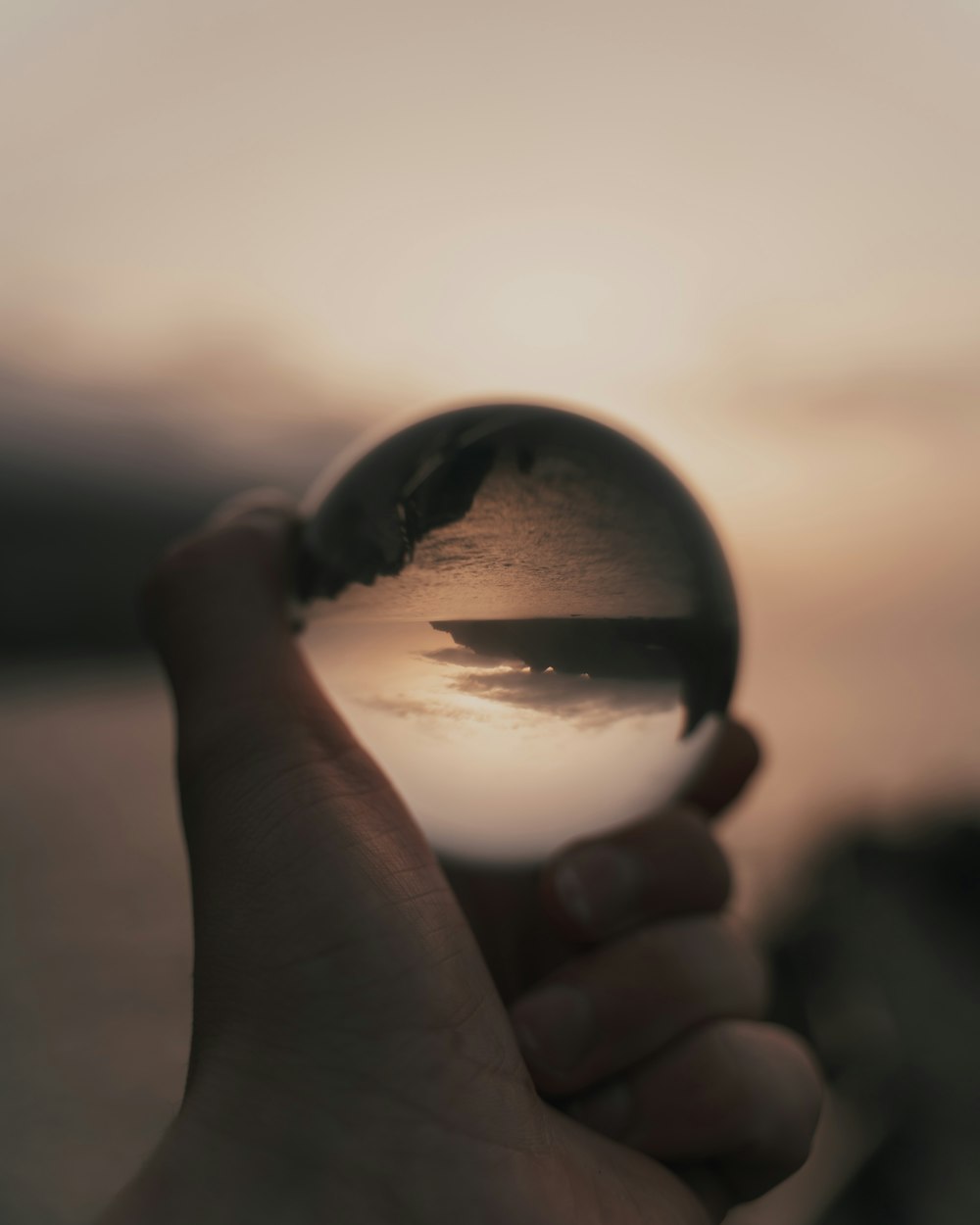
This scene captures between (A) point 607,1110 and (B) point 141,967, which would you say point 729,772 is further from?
(B) point 141,967

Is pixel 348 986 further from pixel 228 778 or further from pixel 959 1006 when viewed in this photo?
pixel 959 1006

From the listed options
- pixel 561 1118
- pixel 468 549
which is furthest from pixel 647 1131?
pixel 468 549

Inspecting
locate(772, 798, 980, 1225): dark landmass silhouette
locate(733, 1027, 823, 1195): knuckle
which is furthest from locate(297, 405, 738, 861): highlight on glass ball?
locate(772, 798, 980, 1225): dark landmass silhouette

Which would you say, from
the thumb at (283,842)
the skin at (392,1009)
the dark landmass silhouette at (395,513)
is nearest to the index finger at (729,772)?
the skin at (392,1009)

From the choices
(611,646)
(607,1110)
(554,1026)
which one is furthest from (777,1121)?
(611,646)

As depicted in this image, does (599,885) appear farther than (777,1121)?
Yes

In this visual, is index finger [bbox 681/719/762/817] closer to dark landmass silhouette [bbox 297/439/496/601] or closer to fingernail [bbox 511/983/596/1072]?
fingernail [bbox 511/983/596/1072]

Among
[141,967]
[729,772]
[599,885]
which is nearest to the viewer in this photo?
[599,885]
